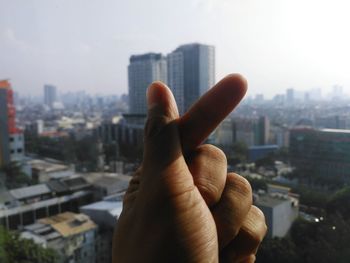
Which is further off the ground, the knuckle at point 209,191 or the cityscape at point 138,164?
the knuckle at point 209,191

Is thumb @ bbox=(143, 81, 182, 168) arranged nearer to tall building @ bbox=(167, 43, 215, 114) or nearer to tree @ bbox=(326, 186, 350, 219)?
tree @ bbox=(326, 186, 350, 219)

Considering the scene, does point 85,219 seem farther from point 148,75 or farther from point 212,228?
point 212,228

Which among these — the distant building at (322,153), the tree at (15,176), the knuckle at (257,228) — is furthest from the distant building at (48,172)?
the knuckle at (257,228)

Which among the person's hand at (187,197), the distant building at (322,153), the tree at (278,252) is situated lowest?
the tree at (278,252)

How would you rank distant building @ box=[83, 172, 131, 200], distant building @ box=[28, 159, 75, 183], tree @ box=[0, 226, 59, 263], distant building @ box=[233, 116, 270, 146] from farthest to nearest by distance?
distant building @ box=[233, 116, 270, 146], distant building @ box=[28, 159, 75, 183], distant building @ box=[83, 172, 131, 200], tree @ box=[0, 226, 59, 263]

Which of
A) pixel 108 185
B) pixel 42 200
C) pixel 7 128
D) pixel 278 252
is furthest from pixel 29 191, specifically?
pixel 278 252

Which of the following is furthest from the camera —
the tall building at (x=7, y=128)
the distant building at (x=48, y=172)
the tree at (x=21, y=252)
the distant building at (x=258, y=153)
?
the distant building at (x=258, y=153)

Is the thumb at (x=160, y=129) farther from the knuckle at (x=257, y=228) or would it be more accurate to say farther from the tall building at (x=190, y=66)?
the tall building at (x=190, y=66)

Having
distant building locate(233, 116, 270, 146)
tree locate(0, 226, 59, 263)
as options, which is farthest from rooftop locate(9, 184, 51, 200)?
distant building locate(233, 116, 270, 146)
